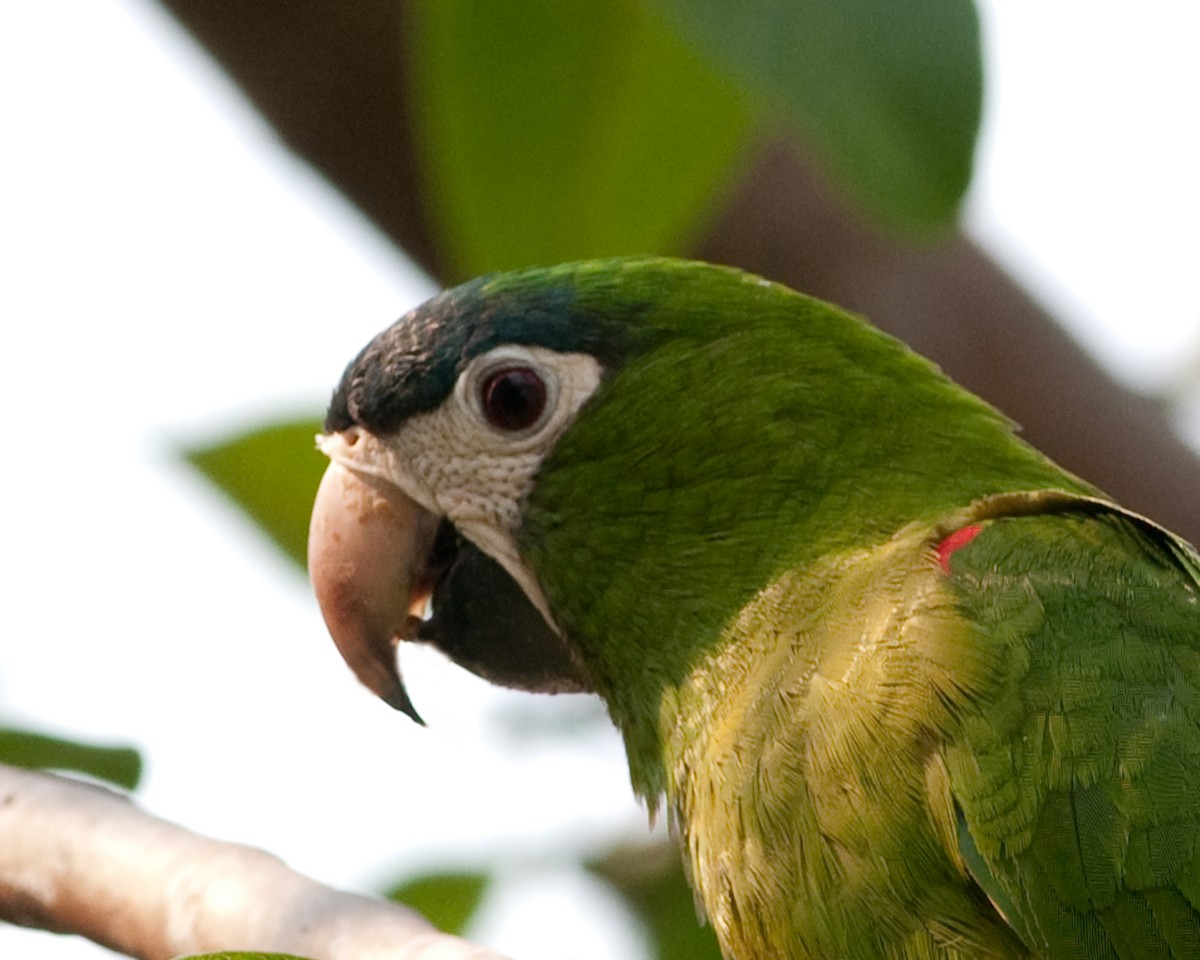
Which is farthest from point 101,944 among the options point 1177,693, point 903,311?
point 903,311

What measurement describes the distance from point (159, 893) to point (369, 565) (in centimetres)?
51

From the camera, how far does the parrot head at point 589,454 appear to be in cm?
217

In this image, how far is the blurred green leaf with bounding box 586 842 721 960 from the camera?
274cm

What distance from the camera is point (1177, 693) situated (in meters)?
1.77

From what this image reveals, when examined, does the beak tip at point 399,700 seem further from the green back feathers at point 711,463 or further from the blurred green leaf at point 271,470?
the blurred green leaf at point 271,470

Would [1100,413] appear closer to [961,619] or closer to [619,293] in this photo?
[619,293]

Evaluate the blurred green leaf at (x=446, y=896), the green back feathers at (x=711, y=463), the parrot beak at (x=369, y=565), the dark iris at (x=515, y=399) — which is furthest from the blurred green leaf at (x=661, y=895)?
the dark iris at (x=515, y=399)

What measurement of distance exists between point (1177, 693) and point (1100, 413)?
1.50 meters

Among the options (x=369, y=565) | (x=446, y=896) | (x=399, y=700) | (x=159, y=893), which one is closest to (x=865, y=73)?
(x=369, y=565)

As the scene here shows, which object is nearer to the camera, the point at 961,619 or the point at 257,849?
the point at 961,619

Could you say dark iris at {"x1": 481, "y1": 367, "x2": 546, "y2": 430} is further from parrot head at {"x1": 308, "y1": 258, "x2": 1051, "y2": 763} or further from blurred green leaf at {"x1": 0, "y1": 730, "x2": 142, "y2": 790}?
blurred green leaf at {"x1": 0, "y1": 730, "x2": 142, "y2": 790}

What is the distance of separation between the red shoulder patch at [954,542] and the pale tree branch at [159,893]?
0.64m

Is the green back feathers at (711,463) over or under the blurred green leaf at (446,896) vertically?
over

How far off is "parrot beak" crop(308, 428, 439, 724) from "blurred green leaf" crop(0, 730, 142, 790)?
1.11ft
